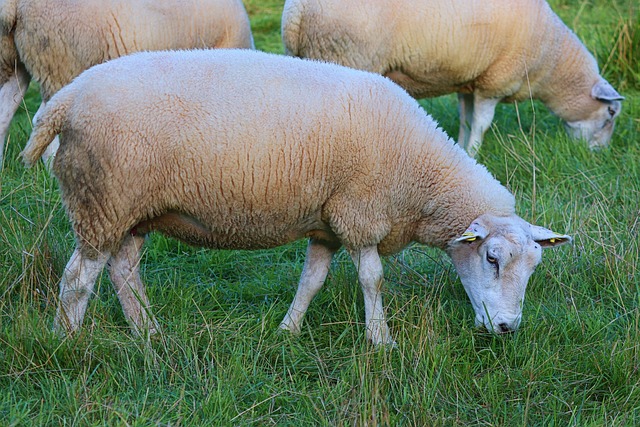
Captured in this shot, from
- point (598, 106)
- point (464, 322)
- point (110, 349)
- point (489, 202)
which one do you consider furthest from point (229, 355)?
point (598, 106)

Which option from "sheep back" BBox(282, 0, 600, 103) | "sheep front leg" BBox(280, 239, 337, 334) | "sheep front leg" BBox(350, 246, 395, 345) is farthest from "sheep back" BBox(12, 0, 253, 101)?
"sheep front leg" BBox(350, 246, 395, 345)

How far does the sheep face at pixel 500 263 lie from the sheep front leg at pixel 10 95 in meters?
2.84

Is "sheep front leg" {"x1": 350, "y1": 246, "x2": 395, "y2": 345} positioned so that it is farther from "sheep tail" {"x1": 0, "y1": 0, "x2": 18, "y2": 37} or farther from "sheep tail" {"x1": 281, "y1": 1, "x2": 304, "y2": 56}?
"sheep tail" {"x1": 0, "y1": 0, "x2": 18, "y2": 37}

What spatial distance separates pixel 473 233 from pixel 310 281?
2.58 ft

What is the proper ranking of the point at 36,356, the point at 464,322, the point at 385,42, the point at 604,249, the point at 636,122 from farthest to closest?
the point at 636,122, the point at 385,42, the point at 604,249, the point at 464,322, the point at 36,356

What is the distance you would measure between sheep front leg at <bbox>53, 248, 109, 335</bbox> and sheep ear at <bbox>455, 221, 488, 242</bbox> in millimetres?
1463

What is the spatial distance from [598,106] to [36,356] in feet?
15.9

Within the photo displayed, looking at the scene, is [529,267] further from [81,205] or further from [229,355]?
[81,205]

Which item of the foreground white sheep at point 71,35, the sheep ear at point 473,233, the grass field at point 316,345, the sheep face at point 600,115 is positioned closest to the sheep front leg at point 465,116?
the sheep face at point 600,115

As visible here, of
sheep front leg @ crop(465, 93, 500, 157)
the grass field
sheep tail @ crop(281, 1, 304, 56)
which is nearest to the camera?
the grass field

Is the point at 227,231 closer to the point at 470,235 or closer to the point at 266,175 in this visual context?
the point at 266,175

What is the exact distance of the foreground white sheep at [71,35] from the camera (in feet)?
16.3

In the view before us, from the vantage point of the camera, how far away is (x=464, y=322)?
3.93 metres

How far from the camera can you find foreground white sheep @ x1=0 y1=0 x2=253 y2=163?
4.97 meters
